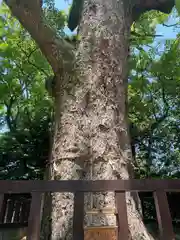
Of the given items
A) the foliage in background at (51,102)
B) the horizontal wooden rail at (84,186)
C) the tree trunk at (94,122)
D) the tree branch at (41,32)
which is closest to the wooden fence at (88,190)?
the horizontal wooden rail at (84,186)

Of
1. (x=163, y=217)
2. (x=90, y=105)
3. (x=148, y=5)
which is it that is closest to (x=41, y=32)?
(x=90, y=105)

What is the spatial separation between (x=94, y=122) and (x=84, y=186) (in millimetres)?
1162

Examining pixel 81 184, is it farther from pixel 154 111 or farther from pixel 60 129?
pixel 154 111

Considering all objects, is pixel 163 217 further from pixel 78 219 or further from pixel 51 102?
pixel 51 102

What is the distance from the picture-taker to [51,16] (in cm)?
493

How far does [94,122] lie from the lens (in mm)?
2332

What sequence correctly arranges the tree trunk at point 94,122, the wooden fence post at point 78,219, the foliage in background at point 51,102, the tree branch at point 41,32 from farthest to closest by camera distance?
the foliage in background at point 51,102 < the tree branch at point 41,32 < the tree trunk at point 94,122 < the wooden fence post at point 78,219

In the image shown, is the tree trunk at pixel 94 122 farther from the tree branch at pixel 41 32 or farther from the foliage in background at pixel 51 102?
the foliage in background at pixel 51 102

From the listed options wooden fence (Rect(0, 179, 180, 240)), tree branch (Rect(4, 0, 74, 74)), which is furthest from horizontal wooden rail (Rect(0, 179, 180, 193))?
tree branch (Rect(4, 0, 74, 74))

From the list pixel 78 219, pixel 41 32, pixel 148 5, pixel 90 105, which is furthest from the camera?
pixel 148 5

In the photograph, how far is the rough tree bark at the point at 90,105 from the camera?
1.89 metres

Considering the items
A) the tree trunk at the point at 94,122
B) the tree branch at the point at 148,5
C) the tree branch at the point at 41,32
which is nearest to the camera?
the tree trunk at the point at 94,122

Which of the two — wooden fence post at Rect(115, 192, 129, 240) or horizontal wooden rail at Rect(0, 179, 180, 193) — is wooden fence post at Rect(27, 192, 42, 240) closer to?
horizontal wooden rail at Rect(0, 179, 180, 193)

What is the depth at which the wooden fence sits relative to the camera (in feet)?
3.82
